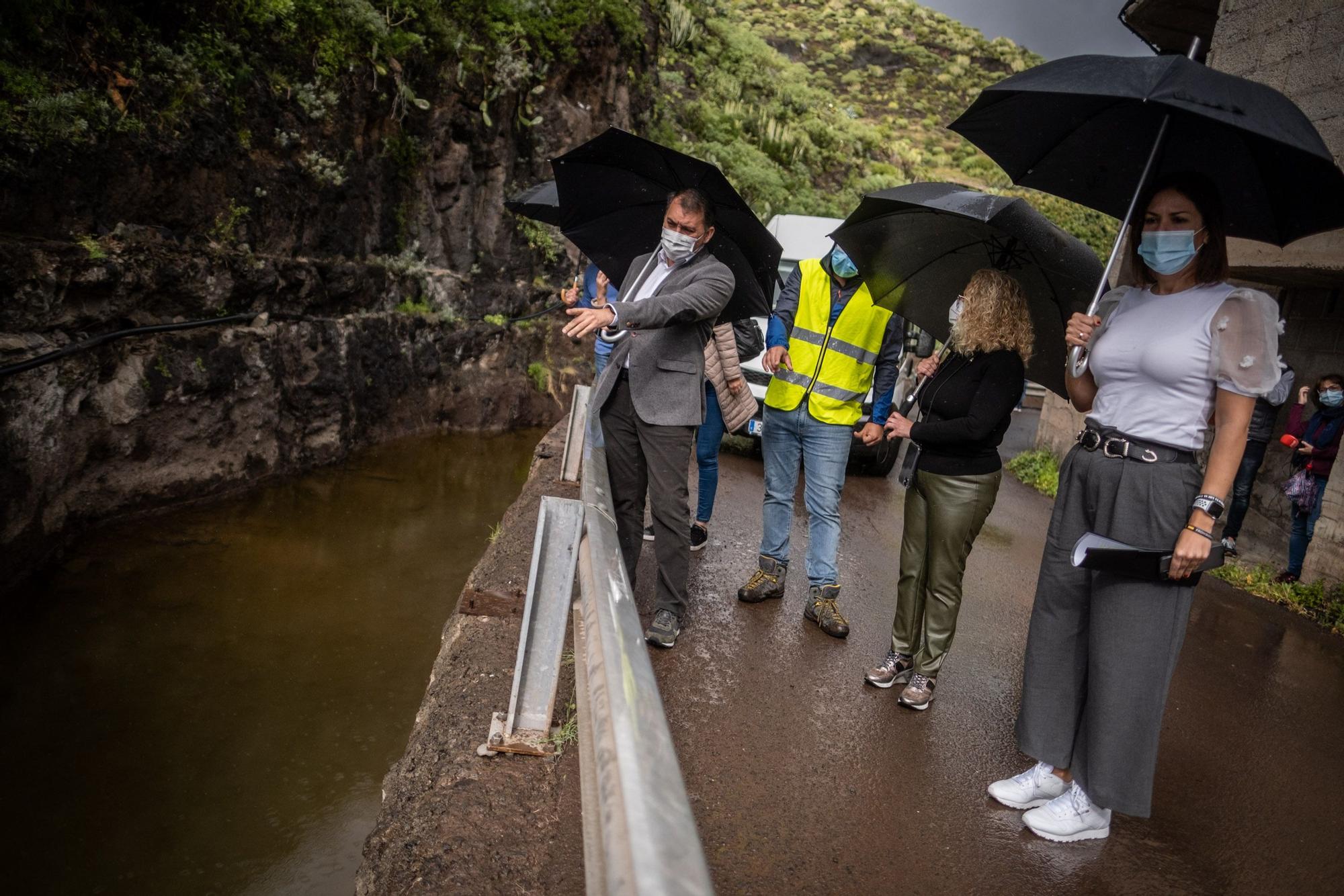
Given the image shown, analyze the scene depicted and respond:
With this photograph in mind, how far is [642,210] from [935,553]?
2.44m

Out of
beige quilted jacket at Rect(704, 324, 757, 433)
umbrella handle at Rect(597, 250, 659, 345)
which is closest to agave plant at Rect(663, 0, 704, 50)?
beige quilted jacket at Rect(704, 324, 757, 433)

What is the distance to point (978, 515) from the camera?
406 cm

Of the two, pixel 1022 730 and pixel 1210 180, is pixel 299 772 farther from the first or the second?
pixel 1210 180

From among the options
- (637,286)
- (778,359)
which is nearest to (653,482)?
(637,286)

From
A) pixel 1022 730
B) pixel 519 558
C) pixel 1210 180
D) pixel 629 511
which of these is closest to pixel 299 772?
pixel 519 558

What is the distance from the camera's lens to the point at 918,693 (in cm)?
430

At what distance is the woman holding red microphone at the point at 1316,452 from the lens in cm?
800

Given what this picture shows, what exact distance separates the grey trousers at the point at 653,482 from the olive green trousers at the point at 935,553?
1.08 meters

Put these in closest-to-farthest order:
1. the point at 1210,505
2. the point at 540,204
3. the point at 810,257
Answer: the point at 1210,505
the point at 540,204
the point at 810,257

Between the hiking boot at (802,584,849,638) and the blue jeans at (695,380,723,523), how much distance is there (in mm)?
1421

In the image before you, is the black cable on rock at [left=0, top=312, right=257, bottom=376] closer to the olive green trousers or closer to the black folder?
the olive green trousers

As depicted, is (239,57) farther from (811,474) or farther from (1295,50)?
(1295,50)

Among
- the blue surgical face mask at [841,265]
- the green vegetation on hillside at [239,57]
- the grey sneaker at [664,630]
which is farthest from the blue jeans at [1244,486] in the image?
the green vegetation on hillside at [239,57]

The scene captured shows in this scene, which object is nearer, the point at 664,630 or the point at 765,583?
the point at 664,630
